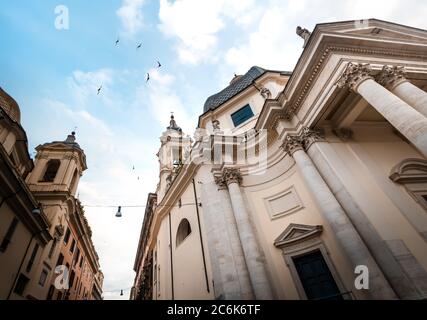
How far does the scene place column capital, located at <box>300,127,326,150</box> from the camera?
961 centimetres

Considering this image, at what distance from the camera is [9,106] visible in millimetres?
17031

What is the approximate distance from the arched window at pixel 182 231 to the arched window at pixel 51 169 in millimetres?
15128

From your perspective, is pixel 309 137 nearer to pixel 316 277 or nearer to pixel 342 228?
pixel 342 228

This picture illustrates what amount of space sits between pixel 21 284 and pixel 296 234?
16.1 meters

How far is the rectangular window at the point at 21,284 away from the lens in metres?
13.6

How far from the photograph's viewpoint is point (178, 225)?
14461 millimetres

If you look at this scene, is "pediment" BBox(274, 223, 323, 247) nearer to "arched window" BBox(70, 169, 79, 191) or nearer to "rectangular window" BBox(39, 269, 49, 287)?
"rectangular window" BBox(39, 269, 49, 287)

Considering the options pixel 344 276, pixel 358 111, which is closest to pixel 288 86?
pixel 358 111

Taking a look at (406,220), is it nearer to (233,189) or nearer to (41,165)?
(233,189)

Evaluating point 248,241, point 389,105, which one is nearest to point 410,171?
point 389,105

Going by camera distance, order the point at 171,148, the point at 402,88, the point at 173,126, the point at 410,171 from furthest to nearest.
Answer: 1. the point at 173,126
2. the point at 171,148
3. the point at 410,171
4. the point at 402,88

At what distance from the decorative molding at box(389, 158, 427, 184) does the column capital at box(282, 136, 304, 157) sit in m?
3.44

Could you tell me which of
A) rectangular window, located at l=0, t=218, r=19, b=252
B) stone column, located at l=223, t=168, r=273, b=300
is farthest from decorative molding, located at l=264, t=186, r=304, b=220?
rectangular window, located at l=0, t=218, r=19, b=252

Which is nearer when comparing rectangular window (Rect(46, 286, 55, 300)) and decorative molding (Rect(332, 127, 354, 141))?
decorative molding (Rect(332, 127, 354, 141))
